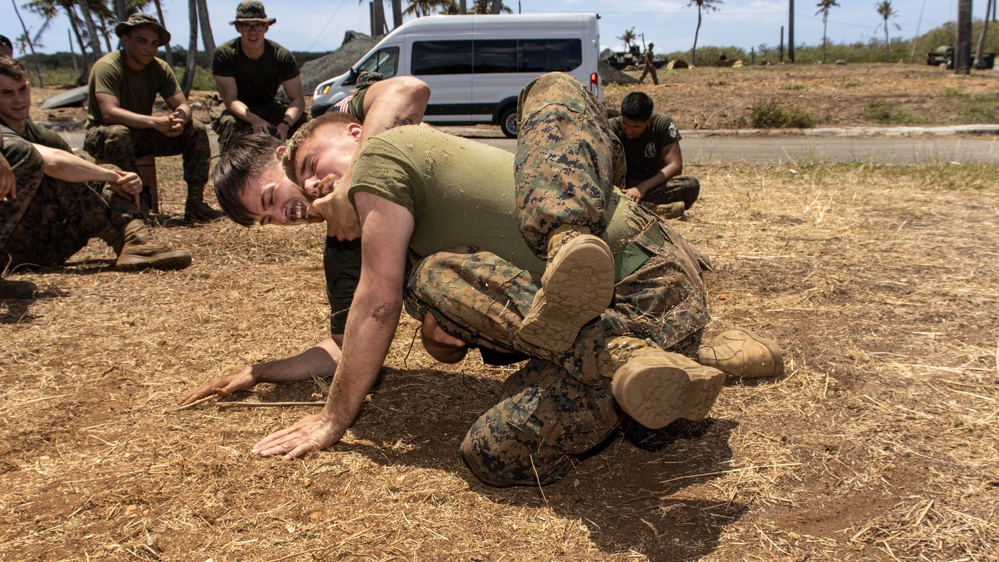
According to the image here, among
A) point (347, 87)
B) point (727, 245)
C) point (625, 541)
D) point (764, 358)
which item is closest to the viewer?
point (625, 541)

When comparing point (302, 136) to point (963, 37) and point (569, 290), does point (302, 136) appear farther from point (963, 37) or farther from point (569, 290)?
point (963, 37)

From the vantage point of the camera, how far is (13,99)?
449 centimetres

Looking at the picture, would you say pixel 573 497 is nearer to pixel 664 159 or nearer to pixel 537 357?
pixel 537 357

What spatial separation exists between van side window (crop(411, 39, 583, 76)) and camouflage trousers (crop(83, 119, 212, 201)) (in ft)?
31.9

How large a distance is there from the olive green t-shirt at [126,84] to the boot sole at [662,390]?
5.29 m

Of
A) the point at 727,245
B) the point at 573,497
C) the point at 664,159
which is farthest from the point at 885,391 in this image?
the point at 664,159

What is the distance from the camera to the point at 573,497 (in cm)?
223

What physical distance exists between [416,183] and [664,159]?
13.9ft

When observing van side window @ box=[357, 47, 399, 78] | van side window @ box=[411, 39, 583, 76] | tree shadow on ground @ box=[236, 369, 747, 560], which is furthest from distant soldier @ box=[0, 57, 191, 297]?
van side window @ box=[411, 39, 583, 76]

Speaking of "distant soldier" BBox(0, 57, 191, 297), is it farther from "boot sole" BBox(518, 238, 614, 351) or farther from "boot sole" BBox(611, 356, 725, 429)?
"boot sole" BBox(611, 356, 725, 429)

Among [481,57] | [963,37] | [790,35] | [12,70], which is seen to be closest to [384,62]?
[481,57]

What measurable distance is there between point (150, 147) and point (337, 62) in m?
20.2

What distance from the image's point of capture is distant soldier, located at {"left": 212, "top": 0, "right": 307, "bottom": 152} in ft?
20.3

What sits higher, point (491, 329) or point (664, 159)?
point (664, 159)
